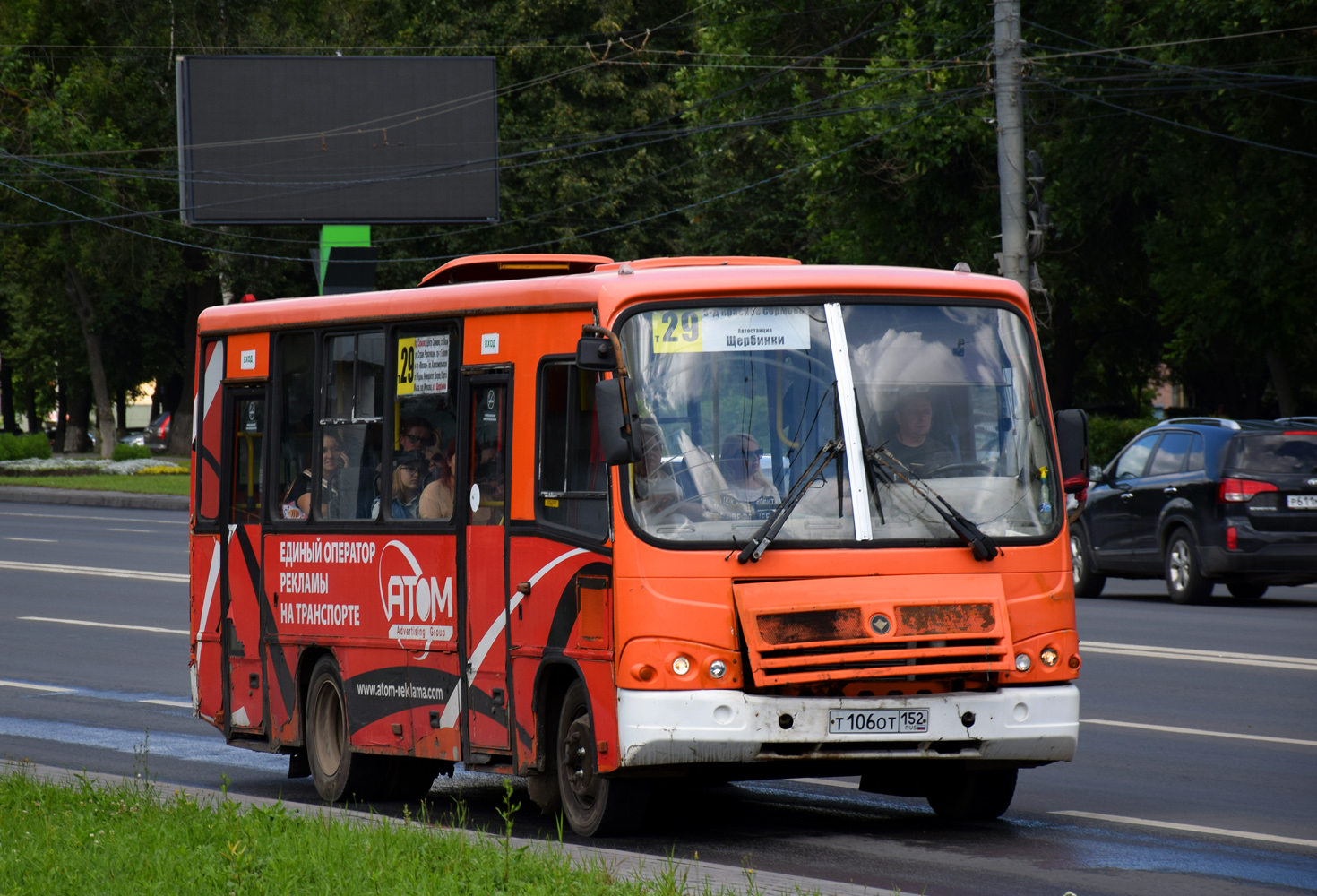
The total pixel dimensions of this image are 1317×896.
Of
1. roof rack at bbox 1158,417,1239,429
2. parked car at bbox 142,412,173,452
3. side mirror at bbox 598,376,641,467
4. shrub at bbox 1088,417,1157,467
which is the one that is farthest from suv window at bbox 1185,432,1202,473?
parked car at bbox 142,412,173,452

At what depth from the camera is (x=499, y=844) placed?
22.9ft

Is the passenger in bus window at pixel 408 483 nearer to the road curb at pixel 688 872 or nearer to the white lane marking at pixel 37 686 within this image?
the road curb at pixel 688 872

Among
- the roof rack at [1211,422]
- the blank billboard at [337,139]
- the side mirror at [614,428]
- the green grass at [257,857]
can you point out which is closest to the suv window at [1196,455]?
the roof rack at [1211,422]

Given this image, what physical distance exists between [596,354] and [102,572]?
17.0 metres

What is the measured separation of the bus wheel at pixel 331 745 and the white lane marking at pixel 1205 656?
6980 millimetres

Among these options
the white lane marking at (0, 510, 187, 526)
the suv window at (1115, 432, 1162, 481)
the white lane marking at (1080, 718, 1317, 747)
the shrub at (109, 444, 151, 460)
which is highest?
the suv window at (1115, 432, 1162, 481)

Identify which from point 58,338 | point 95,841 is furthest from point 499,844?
point 58,338

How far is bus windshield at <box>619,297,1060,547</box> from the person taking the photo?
8078mm

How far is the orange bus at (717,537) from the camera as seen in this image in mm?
7828

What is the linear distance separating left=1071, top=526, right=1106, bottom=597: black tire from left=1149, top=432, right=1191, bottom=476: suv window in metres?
1.17

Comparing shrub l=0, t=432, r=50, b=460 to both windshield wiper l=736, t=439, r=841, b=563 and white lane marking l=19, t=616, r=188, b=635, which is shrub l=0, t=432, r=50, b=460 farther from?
windshield wiper l=736, t=439, r=841, b=563

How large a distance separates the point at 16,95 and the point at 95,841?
170 ft

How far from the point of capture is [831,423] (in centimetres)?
823

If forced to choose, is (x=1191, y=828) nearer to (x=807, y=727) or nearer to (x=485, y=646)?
(x=807, y=727)
